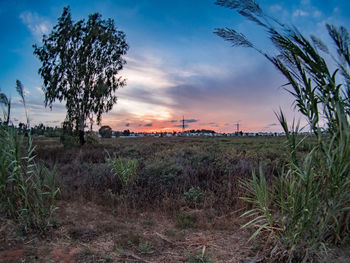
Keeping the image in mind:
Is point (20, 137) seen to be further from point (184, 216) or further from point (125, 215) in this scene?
point (184, 216)

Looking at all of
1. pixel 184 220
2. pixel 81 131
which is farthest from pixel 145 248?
pixel 81 131

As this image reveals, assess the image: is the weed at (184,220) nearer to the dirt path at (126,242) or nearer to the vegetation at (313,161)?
the dirt path at (126,242)

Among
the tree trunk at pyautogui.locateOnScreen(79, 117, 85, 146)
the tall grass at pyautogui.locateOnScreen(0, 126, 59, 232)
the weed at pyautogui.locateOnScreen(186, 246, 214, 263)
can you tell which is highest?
the tree trunk at pyautogui.locateOnScreen(79, 117, 85, 146)

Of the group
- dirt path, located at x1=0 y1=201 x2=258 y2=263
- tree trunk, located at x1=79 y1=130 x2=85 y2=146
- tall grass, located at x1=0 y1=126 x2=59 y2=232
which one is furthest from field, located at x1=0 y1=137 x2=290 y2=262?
tree trunk, located at x1=79 y1=130 x2=85 y2=146

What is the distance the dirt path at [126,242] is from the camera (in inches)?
126

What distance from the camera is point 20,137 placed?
162 inches

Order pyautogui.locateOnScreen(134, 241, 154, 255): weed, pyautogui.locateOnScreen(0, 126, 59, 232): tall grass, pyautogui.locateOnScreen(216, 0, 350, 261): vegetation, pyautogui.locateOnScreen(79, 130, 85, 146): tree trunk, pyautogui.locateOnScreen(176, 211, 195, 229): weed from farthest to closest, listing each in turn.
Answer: pyautogui.locateOnScreen(79, 130, 85, 146): tree trunk
pyautogui.locateOnScreen(176, 211, 195, 229): weed
pyautogui.locateOnScreen(0, 126, 59, 232): tall grass
pyautogui.locateOnScreen(134, 241, 154, 255): weed
pyautogui.locateOnScreen(216, 0, 350, 261): vegetation

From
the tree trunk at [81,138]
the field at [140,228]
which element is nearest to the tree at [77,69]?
the tree trunk at [81,138]

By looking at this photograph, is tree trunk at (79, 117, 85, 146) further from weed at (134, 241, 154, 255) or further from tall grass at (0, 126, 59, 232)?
weed at (134, 241, 154, 255)

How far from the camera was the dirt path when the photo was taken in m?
3.20

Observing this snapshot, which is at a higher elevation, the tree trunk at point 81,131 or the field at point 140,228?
the tree trunk at point 81,131

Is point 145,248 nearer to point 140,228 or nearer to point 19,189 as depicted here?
point 140,228

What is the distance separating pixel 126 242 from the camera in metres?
3.68

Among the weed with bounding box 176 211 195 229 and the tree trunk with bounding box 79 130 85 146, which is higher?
the tree trunk with bounding box 79 130 85 146
